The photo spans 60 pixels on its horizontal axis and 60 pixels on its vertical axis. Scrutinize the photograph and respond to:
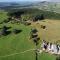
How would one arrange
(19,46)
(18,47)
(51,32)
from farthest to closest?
(51,32) < (19,46) < (18,47)

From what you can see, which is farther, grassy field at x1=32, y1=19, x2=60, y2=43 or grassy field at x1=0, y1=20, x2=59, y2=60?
grassy field at x1=32, y1=19, x2=60, y2=43

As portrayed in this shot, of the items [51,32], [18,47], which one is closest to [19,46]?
[18,47]

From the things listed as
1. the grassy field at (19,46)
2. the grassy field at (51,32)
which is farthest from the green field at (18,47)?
the grassy field at (51,32)

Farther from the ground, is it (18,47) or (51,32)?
(18,47)

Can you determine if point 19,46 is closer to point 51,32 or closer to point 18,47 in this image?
point 18,47

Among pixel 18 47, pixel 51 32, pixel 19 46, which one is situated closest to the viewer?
pixel 18 47

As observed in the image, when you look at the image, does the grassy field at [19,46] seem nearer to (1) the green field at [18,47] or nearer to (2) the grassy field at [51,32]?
(1) the green field at [18,47]

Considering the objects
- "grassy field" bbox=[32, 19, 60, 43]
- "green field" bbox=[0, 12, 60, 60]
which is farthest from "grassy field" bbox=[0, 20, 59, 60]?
"grassy field" bbox=[32, 19, 60, 43]

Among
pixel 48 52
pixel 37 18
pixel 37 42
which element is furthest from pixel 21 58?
pixel 37 18

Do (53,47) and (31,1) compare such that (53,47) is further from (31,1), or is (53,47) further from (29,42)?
(31,1)

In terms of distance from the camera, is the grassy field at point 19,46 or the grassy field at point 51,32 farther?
the grassy field at point 51,32

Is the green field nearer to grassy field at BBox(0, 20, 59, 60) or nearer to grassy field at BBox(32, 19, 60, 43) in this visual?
grassy field at BBox(0, 20, 59, 60)
